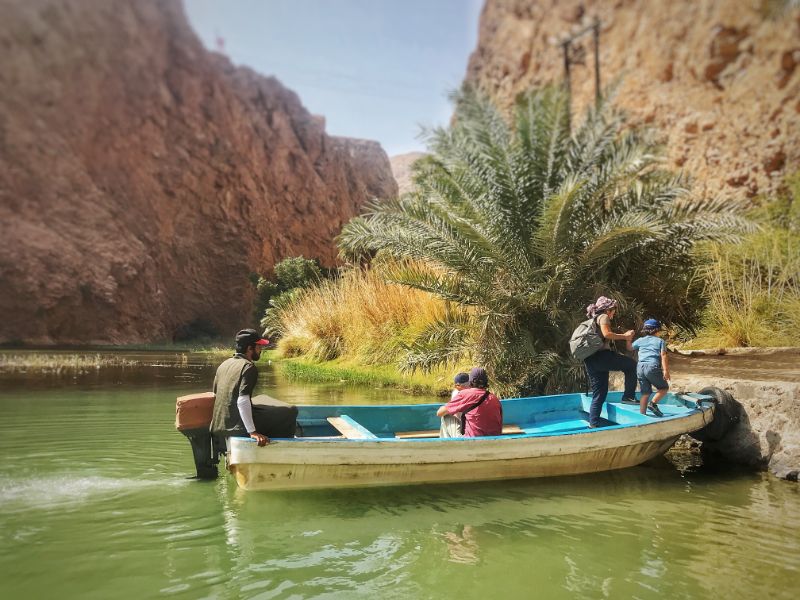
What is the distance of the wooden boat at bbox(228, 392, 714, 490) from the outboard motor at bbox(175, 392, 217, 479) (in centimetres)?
53

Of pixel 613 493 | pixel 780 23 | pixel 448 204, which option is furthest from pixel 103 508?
pixel 780 23

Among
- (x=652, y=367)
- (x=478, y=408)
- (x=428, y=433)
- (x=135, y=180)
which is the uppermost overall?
(x=135, y=180)

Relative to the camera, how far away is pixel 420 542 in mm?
4684

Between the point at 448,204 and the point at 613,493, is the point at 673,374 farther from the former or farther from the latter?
the point at 448,204

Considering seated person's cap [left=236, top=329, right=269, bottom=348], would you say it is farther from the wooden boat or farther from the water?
the water

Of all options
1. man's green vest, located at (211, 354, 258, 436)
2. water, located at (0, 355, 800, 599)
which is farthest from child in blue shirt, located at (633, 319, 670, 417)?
man's green vest, located at (211, 354, 258, 436)

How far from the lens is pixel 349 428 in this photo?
6535mm

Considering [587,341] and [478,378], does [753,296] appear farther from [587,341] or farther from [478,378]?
[478,378]

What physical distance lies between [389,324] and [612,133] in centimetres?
644

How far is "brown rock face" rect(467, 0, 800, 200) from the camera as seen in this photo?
23078 mm

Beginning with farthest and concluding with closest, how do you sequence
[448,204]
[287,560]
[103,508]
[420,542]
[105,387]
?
[105,387]
[448,204]
[103,508]
[420,542]
[287,560]

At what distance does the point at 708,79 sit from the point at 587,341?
78.9 feet

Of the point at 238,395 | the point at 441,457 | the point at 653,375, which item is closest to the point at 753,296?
the point at 653,375

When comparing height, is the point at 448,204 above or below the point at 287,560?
above
